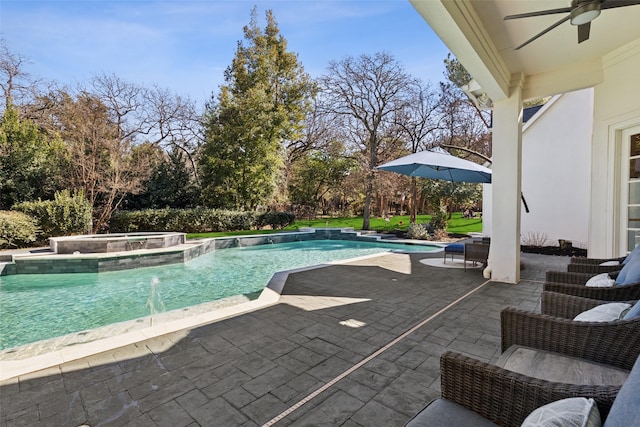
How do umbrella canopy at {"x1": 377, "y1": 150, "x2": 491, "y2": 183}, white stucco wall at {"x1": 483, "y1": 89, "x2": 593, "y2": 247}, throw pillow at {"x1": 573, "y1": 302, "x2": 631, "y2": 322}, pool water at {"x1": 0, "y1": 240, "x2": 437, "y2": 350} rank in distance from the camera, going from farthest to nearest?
white stucco wall at {"x1": 483, "y1": 89, "x2": 593, "y2": 247} < umbrella canopy at {"x1": 377, "y1": 150, "x2": 491, "y2": 183} < pool water at {"x1": 0, "y1": 240, "x2": 437, "y2": 350} < throw pillow at {"x1": 573, "y1": 302, "x2": 631, "y2": 322}

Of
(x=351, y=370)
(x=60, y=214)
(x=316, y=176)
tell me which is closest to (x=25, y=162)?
(x=60, y=214)

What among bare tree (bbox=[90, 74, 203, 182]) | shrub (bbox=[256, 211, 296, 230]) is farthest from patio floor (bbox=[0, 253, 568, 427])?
bare tree (bbox=[90, 74, 203, 182])

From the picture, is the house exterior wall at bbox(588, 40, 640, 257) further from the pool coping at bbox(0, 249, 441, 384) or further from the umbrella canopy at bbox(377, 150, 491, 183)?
the pool coping at bbox(0, 249, 441, 384)

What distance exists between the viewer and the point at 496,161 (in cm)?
583

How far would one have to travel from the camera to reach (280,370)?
8.79 ft

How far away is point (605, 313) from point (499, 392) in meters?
1.36

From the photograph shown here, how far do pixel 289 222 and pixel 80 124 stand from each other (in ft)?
34.3

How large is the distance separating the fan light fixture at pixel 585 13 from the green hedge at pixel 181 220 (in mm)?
14670

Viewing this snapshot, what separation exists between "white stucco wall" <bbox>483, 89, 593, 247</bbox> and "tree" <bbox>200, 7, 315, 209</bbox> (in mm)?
11846

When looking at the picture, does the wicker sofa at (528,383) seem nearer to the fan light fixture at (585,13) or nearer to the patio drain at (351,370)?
the patio drain at (351,370)

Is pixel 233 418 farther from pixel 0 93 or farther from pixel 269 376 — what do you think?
pixel 0 93

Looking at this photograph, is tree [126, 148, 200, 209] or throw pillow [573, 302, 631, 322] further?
tree [126, 148, 200, 209]

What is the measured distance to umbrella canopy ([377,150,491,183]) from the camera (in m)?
7.12

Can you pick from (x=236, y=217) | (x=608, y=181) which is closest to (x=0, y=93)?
(x=236, y=217)
